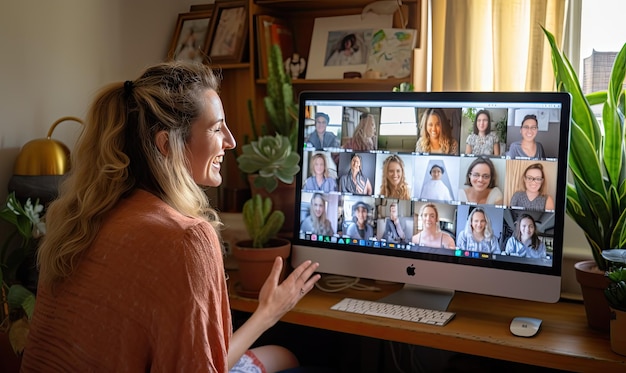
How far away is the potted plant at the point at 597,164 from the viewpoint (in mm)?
1693

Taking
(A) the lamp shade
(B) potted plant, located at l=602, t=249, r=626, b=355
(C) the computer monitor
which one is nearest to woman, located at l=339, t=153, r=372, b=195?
(C) the computer monitor

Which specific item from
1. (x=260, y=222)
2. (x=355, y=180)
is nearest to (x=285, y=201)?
(x=260, y=222)

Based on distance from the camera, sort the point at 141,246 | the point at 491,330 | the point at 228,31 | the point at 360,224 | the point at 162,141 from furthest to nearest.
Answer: the point at 228,31, the point at 360,224, the point at 491,330, the point at 162,141, the point at 141,246

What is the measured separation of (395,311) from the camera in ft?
5.72

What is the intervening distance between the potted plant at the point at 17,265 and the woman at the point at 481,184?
3.84ft

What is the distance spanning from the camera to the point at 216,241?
4.05 ft

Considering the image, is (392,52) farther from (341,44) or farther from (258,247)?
(258,247)

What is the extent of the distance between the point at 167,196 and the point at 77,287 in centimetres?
24

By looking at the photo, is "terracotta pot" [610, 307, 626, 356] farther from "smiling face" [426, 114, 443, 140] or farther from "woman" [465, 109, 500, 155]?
"smiling face" [426, 114, 443, 140]

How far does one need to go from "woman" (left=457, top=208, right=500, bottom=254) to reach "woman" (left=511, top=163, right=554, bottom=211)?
0.09 metres

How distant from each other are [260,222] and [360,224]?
29 centimetres

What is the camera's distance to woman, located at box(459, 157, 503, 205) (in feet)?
5.59

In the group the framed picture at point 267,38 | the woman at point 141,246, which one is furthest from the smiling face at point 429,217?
the framed picture at point 267,38

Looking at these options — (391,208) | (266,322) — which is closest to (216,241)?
(266,322)
